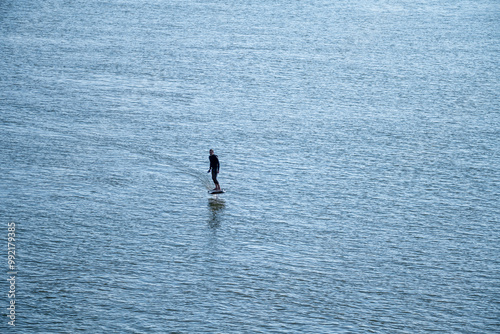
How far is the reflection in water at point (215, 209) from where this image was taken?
33812mm

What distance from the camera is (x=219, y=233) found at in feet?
107

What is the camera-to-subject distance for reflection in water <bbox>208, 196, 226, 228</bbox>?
33812mm

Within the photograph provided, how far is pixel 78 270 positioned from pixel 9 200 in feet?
29.8

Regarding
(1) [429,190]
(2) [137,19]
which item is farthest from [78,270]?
(2) [137,19]

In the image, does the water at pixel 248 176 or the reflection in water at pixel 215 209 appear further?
the reflection in water at pixel 215 209

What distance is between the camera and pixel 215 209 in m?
35.6

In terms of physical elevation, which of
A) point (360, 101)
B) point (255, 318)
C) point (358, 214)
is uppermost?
point (360, 101)

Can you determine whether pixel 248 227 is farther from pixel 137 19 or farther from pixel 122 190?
pixel 137 19

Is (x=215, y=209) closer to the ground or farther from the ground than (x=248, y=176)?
closer to the ground

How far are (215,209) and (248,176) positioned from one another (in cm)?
575

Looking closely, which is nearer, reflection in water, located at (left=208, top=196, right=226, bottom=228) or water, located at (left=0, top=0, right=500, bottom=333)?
water, located at (left=0, top=0, right=500, bottom=333)

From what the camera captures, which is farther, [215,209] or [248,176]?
[248,176]

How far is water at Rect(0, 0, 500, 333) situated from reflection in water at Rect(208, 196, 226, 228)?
14 centimetres

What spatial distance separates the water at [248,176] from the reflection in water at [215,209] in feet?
0.46
